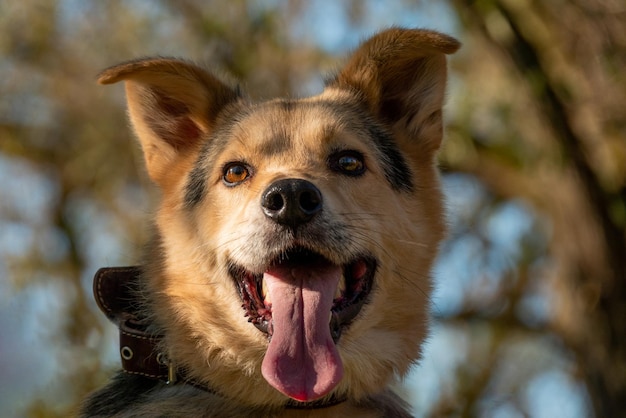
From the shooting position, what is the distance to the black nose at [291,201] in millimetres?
4637

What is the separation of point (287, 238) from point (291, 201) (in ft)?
0.64

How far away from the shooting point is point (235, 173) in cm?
530

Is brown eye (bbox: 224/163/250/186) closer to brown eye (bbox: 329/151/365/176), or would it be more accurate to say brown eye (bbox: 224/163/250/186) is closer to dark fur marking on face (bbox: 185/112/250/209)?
dark fur marking on face (bbox: 185/112/250/209)

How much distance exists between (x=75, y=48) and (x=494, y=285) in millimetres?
6087

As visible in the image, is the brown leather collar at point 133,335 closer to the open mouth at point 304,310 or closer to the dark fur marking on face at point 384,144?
the open mouth at point 304,310

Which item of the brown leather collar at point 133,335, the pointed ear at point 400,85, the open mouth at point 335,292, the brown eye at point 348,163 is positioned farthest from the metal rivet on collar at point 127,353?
the pointed ear at point 400,85

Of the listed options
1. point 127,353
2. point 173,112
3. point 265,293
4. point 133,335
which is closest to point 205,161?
point 173,112

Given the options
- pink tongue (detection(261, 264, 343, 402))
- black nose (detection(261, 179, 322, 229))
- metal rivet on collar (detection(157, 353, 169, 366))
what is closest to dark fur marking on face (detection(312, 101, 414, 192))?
black nose (detection(261, 179, 322, 229))

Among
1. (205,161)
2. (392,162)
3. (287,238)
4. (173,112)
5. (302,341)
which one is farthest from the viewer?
(173,112)

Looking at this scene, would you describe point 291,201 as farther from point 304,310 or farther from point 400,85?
point 400,85

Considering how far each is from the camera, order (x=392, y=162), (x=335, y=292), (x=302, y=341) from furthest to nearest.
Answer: (x=392, y=162) < (x=335, y=292) < (x=302, y=341)

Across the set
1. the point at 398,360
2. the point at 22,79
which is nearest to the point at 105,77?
the point at 398,360

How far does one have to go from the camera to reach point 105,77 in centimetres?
509

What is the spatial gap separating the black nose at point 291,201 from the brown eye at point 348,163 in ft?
1.82
